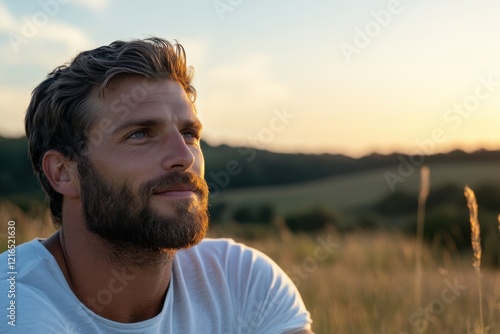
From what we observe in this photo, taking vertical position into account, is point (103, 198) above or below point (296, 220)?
above

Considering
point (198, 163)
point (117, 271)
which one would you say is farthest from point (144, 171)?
point (117, 271)

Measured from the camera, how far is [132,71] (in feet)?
9.57

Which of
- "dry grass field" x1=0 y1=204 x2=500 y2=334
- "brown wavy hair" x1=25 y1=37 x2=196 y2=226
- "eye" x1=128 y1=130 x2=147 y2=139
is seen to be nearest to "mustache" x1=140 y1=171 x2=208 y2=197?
"eye" x1=128 y1=130 x2=147 y2=139

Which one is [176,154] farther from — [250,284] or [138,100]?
[250,284]

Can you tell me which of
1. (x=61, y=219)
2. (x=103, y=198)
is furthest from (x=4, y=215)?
(x=103, y=198)

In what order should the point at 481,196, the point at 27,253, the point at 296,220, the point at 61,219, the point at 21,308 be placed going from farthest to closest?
the point at 296,220, the point at 481,196, the point at 61,219, the point at 27,253, the point at 21,308

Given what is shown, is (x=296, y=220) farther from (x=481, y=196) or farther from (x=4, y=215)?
(x=4, y=215)

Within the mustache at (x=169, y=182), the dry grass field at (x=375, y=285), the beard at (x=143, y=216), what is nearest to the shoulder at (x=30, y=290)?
the beard at (x=143, y=216)

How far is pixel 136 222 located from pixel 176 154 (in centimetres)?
32

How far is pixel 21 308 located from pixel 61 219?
3.02ft

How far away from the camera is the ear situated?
9.84ft

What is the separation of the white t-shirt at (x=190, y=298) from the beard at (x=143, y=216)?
0.20 metres

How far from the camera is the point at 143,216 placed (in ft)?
9.00

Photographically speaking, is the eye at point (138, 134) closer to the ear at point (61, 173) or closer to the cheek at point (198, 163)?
the cheek at point (198, 163)
